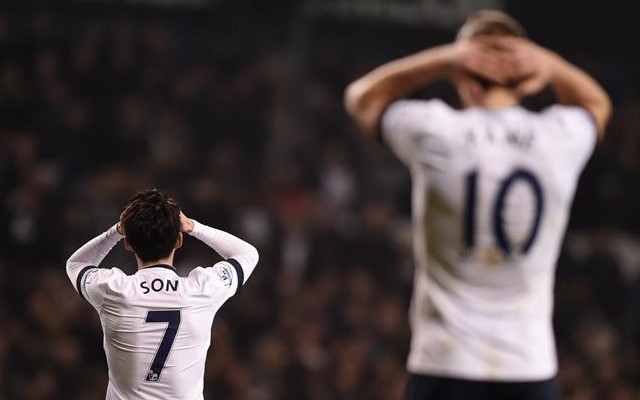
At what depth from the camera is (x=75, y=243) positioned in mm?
10336

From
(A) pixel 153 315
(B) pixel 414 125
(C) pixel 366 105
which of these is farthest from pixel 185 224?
(B) pixel 414 125

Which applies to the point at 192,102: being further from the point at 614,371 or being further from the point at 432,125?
the point at 432,125

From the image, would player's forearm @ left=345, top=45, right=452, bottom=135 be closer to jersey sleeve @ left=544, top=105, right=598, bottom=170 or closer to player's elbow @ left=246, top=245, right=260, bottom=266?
jersey sleeve @ left=544, top=105, right=598, bottom=170

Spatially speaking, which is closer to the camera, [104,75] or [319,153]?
[104,75]

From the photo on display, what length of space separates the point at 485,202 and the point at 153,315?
4.11 feet

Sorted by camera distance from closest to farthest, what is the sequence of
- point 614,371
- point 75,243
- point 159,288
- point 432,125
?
point 432,125, point 159,288, point 75,243, point 614,371

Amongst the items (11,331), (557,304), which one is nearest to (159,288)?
(11,331)

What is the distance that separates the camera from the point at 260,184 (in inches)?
482

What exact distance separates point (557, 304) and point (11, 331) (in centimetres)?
505

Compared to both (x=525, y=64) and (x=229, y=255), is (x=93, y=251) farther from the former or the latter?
(x=525, y=64)

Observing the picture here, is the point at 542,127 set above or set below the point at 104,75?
above

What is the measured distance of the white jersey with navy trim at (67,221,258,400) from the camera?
4.35 meters

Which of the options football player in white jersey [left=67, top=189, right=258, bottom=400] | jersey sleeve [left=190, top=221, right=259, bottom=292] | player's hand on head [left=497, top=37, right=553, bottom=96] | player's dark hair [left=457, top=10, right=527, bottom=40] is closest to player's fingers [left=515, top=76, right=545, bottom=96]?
player's hand on head [left=497, top=37, right=553, bottom=96]

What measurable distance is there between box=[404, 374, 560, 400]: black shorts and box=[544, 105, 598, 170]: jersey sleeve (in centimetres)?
60
